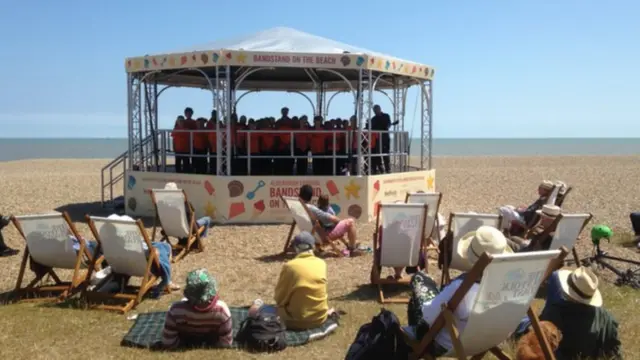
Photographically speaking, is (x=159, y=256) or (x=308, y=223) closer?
(x=159, y=256)

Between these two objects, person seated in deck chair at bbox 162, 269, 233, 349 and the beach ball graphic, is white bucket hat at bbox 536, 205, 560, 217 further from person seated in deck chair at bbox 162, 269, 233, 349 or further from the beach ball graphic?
the beach ball graphic

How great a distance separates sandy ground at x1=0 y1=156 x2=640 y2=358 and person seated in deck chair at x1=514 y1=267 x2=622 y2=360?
166 cm

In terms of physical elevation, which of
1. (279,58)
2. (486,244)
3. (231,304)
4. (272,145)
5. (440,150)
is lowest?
(440,150)

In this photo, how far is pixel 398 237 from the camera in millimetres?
7051

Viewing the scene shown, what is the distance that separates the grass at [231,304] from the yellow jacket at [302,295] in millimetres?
234

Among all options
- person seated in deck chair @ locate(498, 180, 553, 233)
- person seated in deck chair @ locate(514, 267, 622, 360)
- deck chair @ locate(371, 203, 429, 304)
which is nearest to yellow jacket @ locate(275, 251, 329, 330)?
deck chair @ locate(371, 203, 429, 304)

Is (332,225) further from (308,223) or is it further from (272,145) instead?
(272,145)

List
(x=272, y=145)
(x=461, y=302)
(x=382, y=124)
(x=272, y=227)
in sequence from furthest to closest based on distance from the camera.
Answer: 1. (x=382, y=124)
2. (x=272, y=145)
3. (x=272, y=227)
4. (x=461, y=302)

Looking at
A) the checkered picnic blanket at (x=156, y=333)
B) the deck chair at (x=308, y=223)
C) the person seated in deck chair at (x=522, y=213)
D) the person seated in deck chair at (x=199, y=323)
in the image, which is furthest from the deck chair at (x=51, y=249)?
the person seated in deck chair at (x=522, y=213)

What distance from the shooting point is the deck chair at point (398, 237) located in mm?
7008

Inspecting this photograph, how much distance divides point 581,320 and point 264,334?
7.30 feet

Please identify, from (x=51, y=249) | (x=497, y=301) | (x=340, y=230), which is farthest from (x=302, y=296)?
(x=340, y=230)

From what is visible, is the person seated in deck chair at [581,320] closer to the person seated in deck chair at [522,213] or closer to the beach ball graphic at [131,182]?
the person seated in deck chair at [522,213]

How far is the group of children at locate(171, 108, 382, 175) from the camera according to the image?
42.8 feet
